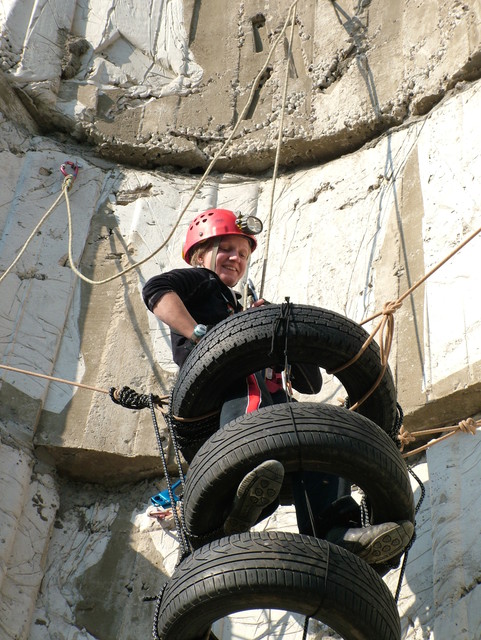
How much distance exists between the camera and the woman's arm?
12.7ft

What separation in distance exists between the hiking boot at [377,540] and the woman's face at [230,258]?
156 centimetres

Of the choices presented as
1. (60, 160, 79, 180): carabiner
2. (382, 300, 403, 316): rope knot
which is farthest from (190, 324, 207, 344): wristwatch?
(60, 160, 79, 180): carabiner

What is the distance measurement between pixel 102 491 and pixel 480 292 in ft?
7.71

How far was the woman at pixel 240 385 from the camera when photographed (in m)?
3.13

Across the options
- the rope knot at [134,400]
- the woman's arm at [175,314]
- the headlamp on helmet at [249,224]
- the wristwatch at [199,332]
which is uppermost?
the headlamp on helmet at [249,224]

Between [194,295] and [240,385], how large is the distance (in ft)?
2.28

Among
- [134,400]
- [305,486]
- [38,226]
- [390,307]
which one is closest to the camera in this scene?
[305,486]

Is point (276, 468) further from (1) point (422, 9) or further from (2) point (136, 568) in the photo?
(1) point (422, 9)

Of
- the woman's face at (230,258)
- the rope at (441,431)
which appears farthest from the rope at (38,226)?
the rope at (441,431)

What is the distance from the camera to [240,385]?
11.8 feet

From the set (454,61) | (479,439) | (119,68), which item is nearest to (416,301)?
(479,439)

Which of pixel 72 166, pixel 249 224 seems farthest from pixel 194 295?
pixel 72 166

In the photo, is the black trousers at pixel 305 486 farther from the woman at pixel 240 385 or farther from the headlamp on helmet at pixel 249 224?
the headlamp on helmet at pixel 249 224

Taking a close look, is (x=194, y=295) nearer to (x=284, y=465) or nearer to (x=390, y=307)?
(x=390, y=307)
